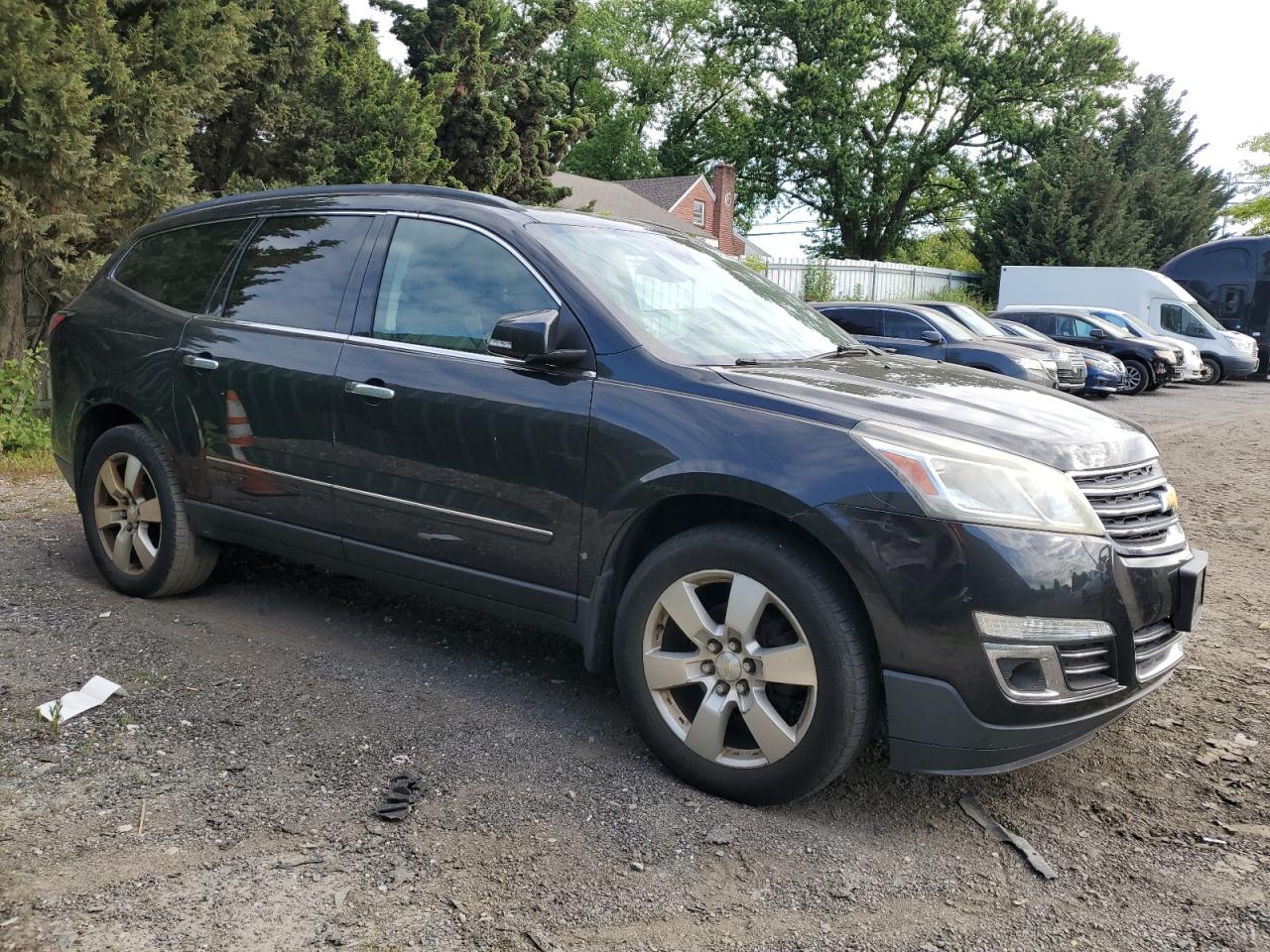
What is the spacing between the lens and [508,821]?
9.71ft

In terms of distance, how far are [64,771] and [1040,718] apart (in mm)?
2849

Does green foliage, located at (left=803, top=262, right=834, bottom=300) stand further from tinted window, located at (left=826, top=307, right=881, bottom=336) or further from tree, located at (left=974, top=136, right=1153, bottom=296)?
tinted window, located at (left=826, top=307, right=881, bottom=336)

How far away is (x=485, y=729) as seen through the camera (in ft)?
11.7

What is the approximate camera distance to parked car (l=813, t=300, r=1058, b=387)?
1449 centimetres

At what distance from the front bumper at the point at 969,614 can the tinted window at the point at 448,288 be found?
145cm

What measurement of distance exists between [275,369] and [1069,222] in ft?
118

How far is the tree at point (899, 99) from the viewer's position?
43969mm

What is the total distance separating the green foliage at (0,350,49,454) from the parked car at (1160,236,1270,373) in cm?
2642

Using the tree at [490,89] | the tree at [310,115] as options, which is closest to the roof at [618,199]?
the tree at [490,89]

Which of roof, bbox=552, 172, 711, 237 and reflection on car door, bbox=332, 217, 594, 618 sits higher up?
roof, bbox=552, 172, 711, 237

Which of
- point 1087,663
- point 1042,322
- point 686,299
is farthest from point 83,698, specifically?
point 1042,322

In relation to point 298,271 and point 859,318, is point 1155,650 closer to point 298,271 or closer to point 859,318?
point 298,271

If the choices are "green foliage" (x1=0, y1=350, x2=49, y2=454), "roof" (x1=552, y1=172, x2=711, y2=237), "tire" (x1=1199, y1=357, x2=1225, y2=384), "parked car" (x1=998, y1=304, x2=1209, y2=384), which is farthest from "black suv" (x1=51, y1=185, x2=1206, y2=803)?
"roof" (x1=552, y1=172, x2=711, y2=237)

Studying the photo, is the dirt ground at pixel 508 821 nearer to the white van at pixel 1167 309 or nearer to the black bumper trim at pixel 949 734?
the black bumper trim at pixel 949 734
